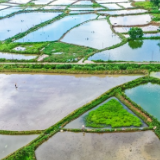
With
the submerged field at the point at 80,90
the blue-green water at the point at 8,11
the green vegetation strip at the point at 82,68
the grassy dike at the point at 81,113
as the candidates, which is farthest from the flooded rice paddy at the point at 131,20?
the blue-green water at the point at 8,11

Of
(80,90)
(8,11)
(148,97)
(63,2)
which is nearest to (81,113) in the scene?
(80,90)

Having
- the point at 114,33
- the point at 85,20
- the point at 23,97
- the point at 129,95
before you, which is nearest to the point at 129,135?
the point at 129,95

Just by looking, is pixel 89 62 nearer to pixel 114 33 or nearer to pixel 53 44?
pixel 53 44

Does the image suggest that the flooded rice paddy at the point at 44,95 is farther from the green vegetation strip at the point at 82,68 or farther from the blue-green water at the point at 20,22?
the blue-green water at the point at 20,22

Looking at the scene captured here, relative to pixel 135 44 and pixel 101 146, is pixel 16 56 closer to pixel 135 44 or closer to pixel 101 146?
pixel 135 44

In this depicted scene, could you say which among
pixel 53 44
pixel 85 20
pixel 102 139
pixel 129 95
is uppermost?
pixel 85 20

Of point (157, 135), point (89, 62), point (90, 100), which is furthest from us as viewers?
point (89, 62)

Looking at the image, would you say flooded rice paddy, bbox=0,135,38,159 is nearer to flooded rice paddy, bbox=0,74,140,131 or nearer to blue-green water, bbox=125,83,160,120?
flooded rice paddy, bbox=0,74,140,131
